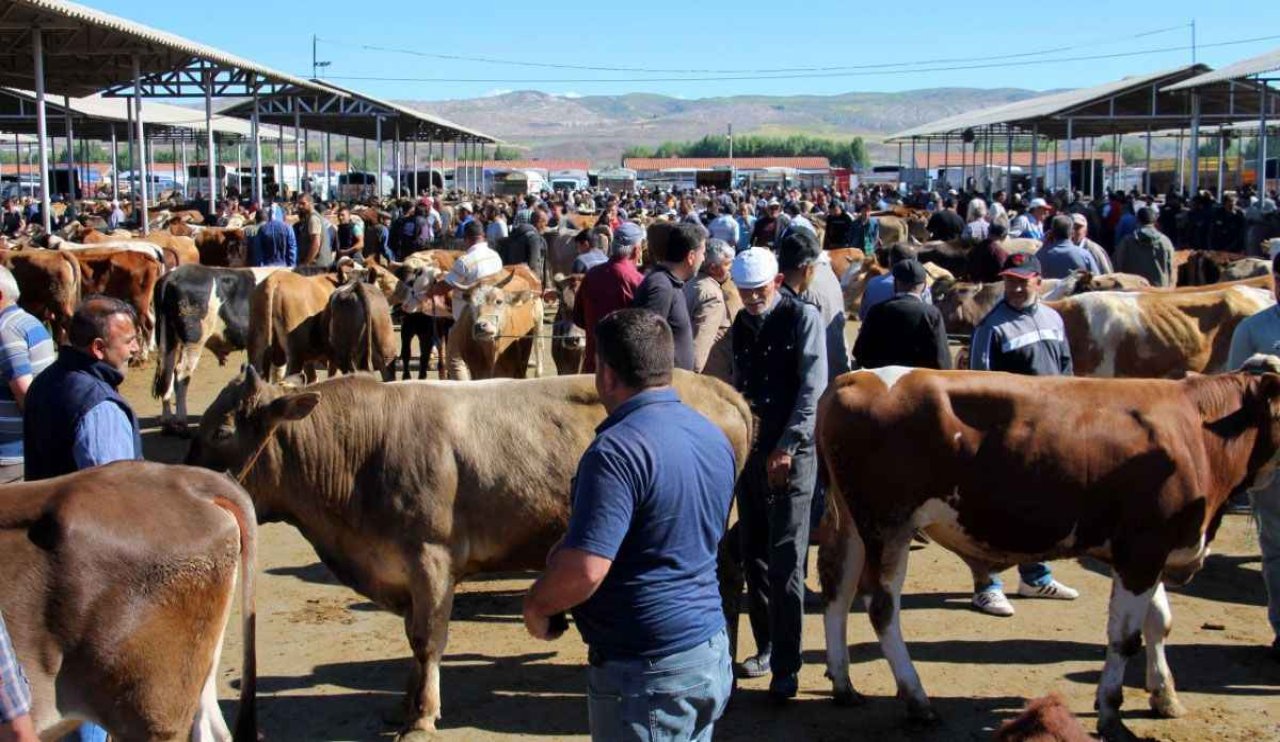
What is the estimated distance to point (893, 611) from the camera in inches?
241

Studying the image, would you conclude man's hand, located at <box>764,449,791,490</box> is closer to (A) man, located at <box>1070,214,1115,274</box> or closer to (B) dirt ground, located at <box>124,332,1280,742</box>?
(B) dirt ground, located at <box>124,332,1280,742</box>

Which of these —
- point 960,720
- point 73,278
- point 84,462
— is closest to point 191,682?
point 84,462

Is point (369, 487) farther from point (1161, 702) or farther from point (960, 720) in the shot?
point (1161, 702)

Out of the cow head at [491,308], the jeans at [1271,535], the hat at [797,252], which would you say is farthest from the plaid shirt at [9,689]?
the cow head at [491,308]

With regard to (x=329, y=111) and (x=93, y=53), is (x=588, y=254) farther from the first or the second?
(x=329, y=111)

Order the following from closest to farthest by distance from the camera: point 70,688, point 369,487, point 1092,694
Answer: point 70,688
point 369,487
point 1092,694

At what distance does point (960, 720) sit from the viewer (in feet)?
20.1

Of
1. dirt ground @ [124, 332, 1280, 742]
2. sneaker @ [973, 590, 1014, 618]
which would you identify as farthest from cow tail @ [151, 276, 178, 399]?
sneaker @ [973, 590, 1014, 618]

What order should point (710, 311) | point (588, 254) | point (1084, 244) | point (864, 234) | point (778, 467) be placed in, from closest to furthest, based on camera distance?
point (778, 467)
point (710, 311)
point (1084, 244)
point (588, 254)
point (864, 234)

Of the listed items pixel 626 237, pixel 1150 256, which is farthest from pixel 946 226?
pixel 626 237

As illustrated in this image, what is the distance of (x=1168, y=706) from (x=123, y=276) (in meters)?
13.9

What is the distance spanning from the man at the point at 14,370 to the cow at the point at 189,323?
716 cm

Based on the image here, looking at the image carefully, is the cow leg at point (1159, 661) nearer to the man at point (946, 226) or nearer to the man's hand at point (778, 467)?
the man's hand at point (778, 467)

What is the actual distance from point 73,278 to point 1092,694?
43.2ft
